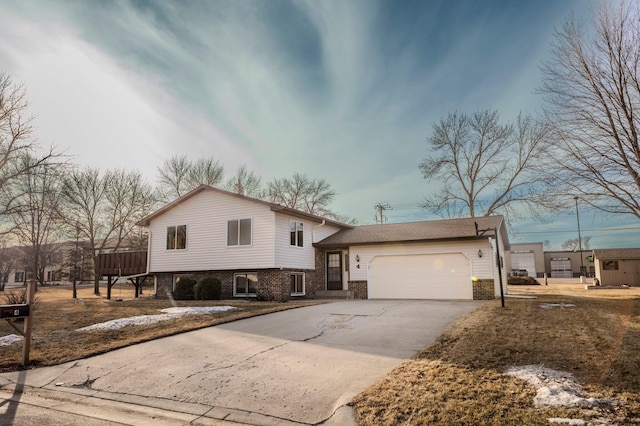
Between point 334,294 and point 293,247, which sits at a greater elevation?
point 293,247

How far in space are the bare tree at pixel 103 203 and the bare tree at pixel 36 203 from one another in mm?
1308

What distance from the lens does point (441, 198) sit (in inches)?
1323

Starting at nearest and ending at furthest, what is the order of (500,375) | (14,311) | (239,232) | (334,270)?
(500,375) < (14,311) < (239,232) < (334,270)

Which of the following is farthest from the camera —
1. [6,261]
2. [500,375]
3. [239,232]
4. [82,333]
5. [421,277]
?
[6,261]

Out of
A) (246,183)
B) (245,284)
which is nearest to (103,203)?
(246,183)

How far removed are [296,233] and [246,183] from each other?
20.9 meters

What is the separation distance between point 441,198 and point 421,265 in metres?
16.3

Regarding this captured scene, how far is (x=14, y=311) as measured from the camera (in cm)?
745

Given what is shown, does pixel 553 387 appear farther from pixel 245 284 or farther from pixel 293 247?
pixel 245 284

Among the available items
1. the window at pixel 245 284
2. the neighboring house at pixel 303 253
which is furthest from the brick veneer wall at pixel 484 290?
the window at pixel 245 284

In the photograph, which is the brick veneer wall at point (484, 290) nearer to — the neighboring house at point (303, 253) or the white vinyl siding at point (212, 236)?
the neighboring house at point (303, 253)

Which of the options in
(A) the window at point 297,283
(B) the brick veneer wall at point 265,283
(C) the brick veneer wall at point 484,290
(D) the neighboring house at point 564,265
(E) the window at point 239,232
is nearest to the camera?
(C) the brick veneer wall at point 484,290

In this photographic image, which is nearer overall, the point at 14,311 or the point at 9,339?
the point at 14,311

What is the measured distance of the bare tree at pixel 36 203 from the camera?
65.5 feet
